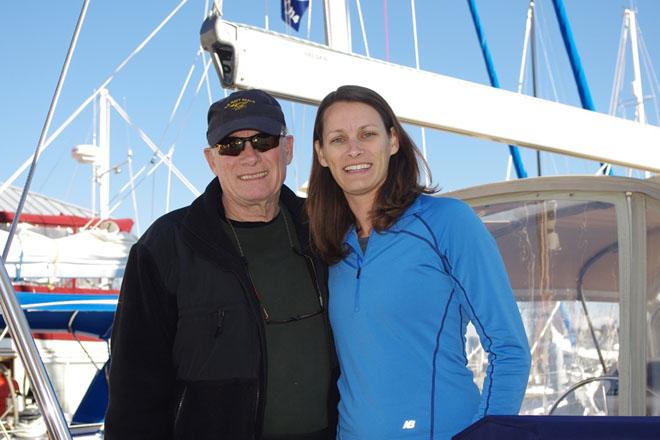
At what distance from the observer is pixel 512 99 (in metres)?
5.00

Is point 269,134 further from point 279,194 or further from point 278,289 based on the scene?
point 278,289

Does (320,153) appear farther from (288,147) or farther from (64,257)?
(64,257)

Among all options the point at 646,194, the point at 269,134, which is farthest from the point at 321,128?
the point at 646,194

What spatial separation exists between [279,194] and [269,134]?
224mm

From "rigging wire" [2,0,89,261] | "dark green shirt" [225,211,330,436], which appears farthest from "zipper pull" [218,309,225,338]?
"rigging wire" [2,0,89,261]

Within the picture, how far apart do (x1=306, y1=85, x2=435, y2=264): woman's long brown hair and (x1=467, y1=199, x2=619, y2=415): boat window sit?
5.30 ft

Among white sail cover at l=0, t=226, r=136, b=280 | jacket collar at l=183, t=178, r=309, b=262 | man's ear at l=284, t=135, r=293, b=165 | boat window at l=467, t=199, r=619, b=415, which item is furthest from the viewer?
white sail cover at l=0, t=226, r=136, b=280

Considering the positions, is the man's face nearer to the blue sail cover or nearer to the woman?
the woman

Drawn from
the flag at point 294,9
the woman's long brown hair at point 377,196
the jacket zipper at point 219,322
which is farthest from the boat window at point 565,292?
the flag at point 294,9

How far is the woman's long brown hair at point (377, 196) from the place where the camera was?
238 centimetres

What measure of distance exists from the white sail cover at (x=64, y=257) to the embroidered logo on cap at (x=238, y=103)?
1193 cm

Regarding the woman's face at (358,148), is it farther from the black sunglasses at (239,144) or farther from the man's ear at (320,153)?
the black sunglasses at (239,144)

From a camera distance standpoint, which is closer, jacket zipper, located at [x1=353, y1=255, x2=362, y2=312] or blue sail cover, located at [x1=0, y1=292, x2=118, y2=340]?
jacket zipper, located at [x1=353, y1=255, x2=362, y2=312]

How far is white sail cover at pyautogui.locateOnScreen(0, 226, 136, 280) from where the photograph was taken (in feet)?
45.4
